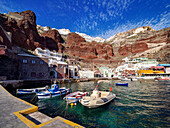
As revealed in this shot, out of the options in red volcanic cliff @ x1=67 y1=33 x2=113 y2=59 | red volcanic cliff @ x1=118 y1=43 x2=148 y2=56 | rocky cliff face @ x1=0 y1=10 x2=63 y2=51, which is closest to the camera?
rocky cliff face @ x1=0 y1=10 x2=63 y2=51

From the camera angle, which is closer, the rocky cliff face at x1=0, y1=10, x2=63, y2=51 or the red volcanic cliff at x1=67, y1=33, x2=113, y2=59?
the rocky cliff face at x1=0, y1=10, x2=63, y2=51

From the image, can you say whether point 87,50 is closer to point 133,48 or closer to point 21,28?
point 133,48

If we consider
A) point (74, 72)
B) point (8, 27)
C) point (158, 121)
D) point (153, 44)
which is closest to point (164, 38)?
point (153, 44)

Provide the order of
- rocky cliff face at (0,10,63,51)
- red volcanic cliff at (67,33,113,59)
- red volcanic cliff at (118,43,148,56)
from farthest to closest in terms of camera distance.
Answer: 1. red volcanic cliff at (67,33,113,59)
2. red volcanic cliff at (118,43,148,56)
3. rocky cliff face at (0,10,63,51)

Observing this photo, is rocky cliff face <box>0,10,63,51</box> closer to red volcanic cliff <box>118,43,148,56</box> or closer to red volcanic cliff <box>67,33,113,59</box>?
red volcanic cliff <box>67,33,113,59</box>

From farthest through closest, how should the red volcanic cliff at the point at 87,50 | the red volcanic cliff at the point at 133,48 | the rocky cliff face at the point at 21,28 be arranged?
the red volcanic cliff at the point at 87,50 < the red volcanic cliff at the point at 133,48 < the rocky cliff face at the point at 21,28

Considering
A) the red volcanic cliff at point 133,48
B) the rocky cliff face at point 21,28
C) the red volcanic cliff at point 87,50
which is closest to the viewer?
the rocky cliff face at point 21,28

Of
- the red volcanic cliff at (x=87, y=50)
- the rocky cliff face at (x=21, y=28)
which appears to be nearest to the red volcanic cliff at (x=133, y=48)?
the red volcanic cliff at (x=87, y=50)

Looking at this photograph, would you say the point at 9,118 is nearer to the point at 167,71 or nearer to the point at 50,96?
the point at 50,96

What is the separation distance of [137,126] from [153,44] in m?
150

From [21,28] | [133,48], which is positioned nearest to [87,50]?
[133,48]

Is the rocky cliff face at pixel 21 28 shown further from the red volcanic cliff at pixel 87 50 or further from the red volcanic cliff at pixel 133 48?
the red volcanic cliff at pixel 133 48

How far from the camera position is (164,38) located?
11431cm

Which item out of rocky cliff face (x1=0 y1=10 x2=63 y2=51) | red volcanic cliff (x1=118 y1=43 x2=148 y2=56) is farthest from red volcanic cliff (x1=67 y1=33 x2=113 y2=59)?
rocky cliff face (x1=0 y1=10 x2=63 y2=51)
